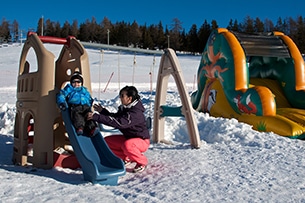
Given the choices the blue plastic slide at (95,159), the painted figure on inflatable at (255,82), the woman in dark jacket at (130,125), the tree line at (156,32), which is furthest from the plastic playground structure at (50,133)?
the tree line at (156,32)

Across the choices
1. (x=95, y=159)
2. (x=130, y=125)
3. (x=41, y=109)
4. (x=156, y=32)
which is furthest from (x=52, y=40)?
(x=156, y=32)

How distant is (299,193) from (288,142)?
2466mm

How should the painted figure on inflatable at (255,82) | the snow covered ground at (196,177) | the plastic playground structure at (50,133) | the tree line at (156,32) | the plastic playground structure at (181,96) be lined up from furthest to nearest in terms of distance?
1. the tree line at (156,32)
2. the painted figure on inflatable at (255,82)
3. the plastic playground structure at (181,96)
4. the plastic playground structure at (50,133)
5. the snow covered ground at (196,177)

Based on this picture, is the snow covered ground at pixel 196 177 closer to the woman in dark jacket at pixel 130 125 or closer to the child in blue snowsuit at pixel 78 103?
the woman in dark jacket at pixel 130 125

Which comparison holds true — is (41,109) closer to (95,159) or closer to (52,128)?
(52,128)

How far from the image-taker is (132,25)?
65.4 meters

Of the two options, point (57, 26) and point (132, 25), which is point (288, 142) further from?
point (57, 26)

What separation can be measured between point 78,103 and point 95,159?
69 cm

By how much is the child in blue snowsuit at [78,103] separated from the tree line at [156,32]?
52031 millimetres

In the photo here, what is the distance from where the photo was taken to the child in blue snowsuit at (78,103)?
3955 mm

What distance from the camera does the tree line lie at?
61219 millimetres

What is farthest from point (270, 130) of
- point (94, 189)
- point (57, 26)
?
point (57, 26)

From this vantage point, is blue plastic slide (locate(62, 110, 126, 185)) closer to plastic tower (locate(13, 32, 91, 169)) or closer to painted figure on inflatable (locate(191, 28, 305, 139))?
plastic tower (locate(13, 32, 91, 169))

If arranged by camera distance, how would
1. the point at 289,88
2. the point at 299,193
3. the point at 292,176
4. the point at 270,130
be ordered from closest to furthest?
the point at 299,193
the point at 292,176
the point at 270,130
the point at 289,88
